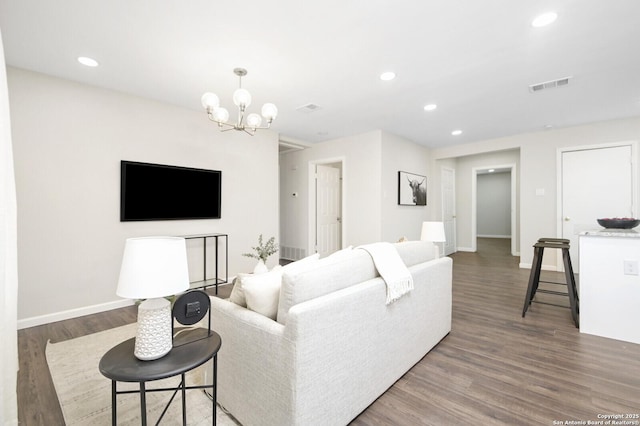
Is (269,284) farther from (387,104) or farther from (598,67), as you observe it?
(598,67)

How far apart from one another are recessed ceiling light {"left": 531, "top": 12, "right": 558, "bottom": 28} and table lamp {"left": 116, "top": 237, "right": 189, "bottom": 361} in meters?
2.87

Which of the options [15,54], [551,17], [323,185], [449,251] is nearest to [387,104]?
[551,17]

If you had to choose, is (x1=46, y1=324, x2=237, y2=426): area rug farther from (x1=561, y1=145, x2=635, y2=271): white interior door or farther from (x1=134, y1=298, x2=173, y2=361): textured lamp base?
(x1=561, y1=145, x2=635, y2=271): white interior door

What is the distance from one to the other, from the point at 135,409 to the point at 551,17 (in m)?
3.82

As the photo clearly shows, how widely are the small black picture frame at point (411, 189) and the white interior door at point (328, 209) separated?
1.51 m

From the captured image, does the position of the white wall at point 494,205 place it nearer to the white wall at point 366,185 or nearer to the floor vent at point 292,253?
the white wall at point 366,185

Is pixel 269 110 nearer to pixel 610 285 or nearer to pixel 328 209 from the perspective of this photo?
pixel 610 285

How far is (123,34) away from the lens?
7.66 ft

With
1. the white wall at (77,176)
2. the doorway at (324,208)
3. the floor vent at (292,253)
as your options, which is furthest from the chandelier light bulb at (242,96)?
the floor vent at (292,253)

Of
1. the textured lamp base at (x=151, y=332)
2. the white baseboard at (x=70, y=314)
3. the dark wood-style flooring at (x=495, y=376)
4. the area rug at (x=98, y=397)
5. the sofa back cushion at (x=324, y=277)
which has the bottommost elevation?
the area rug at (x=98, y=397)

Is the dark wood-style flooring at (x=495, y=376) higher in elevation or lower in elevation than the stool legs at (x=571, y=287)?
lower

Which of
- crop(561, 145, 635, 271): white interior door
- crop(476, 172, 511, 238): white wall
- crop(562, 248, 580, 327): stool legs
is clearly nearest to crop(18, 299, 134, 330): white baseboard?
crop(562, 248, 580, 327): stool legs

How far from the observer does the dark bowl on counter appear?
2.71m

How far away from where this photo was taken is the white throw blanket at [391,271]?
1.77 m
